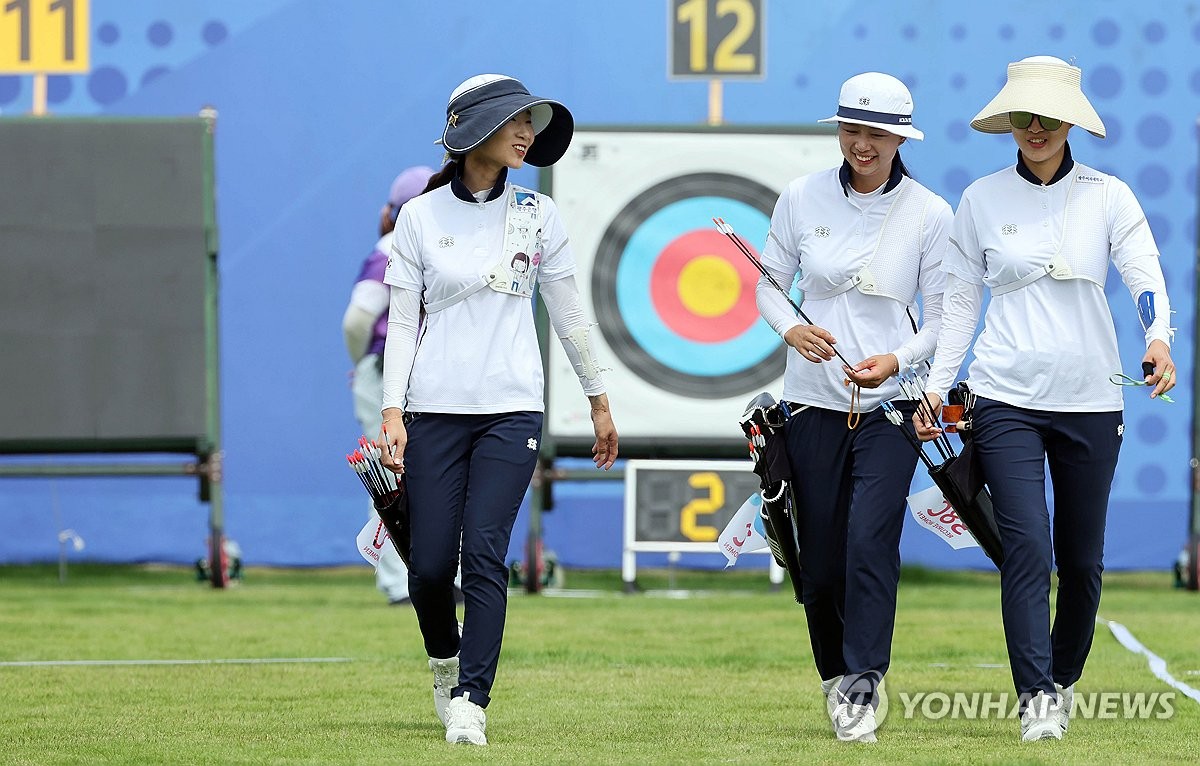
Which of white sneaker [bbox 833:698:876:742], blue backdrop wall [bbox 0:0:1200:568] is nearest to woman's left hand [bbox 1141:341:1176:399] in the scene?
white sneaker [bbox 833:698:876:742]

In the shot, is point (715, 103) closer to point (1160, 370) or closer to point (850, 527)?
point (850, 527)

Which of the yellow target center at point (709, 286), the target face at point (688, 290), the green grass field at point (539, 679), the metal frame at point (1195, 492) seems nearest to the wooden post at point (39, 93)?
the green grass field at point (539, 679)

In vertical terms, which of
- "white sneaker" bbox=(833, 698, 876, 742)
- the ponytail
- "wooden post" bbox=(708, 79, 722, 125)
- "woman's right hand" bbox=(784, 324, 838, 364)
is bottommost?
"white sneaker" bbox=(833, 698, 876, 742)

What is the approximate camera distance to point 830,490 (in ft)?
13.6

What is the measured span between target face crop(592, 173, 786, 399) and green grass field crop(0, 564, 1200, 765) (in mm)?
901

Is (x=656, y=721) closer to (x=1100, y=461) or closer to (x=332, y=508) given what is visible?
(x=1100, y=461)

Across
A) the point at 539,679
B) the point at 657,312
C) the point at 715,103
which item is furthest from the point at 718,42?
the point at 539,679

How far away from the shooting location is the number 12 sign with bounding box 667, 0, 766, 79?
306 inches

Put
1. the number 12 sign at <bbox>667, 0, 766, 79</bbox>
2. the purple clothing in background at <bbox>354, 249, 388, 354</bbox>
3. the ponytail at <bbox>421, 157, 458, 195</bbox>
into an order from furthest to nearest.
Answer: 1. the number 12 sign at <bbox>667, 0, 766, 79</bbox>
2. the purple clothing in background at <bbox>354, 249, 388, 354</bbox>
3. the ponytail at <bbox>421, 157, 458, 195</bbox>

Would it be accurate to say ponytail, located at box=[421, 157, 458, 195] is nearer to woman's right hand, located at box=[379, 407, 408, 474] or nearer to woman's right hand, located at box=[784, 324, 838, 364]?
woman's right hand, located at box=[379, 407, 408, 474]

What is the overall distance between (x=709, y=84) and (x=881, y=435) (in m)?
4.66

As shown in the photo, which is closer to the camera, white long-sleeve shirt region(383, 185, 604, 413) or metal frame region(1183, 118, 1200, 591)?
white long-sleeve shirt region(383, 185, 604, 413)

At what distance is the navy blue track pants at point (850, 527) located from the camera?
158 inches

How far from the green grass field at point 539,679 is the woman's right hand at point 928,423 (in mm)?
607
